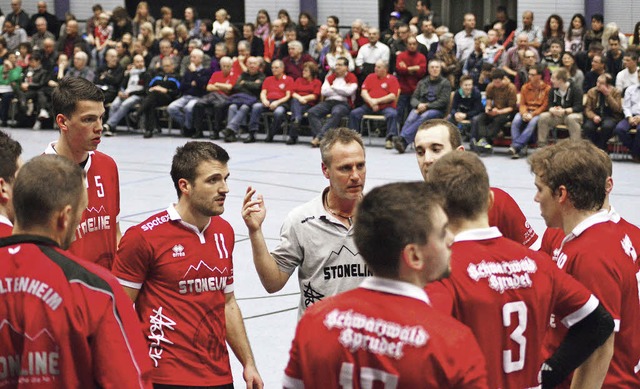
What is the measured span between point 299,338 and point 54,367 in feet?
2.86

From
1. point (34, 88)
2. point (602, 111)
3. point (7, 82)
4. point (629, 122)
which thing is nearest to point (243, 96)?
point (34, 88)

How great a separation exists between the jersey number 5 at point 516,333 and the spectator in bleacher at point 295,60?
17.2 meters

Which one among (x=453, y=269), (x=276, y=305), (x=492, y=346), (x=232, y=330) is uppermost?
(x=453, y=269)

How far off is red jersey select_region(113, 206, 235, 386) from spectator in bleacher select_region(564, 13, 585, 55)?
15849 millimetres

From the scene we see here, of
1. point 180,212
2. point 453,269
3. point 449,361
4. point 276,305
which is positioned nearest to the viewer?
point 449,361

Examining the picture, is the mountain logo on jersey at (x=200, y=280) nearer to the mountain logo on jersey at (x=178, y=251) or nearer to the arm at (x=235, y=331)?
the mountain logo on jersey at (x=178, y=251)

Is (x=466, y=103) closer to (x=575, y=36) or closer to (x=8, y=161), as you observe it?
(x=575, y=36)

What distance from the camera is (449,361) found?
2775mm

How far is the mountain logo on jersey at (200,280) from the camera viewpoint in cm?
476

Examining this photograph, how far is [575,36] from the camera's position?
19.4 m

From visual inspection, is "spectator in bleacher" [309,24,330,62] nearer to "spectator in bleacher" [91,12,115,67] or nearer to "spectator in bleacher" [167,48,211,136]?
A: "spectator in bleacher" [167,48,211,136]

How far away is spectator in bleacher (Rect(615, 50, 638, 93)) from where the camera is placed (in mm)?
17156

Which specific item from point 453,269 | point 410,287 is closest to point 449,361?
point 410,287

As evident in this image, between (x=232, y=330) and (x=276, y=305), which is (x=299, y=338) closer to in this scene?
(x=232, y=330)
